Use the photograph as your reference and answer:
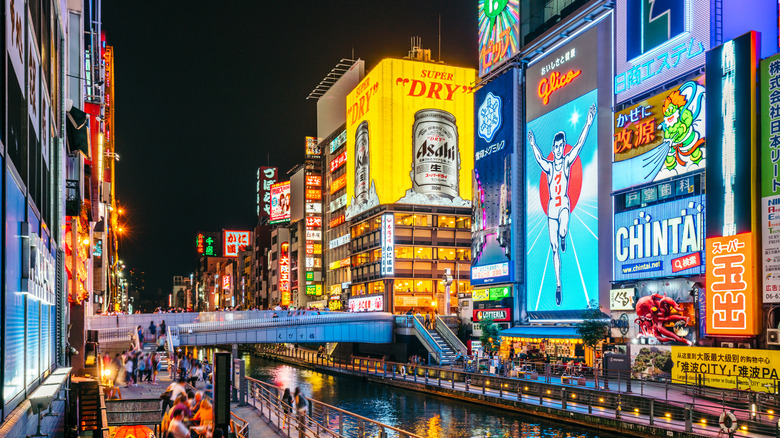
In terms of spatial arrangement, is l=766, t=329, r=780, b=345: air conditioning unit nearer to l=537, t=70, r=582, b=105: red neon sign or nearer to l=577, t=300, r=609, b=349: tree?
l=577, t=300, r=609, b=349: tree

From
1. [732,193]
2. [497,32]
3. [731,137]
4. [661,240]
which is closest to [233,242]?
[497,32]

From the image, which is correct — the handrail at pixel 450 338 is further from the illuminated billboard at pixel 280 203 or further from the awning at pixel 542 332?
the illuminated billboard at pixel 280 203

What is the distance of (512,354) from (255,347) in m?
61.8

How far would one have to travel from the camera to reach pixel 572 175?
55406 millimetres

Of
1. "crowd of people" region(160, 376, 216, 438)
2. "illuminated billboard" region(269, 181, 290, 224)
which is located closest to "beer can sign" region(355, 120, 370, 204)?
"illuminated billboard" region(269, 181, 290, 224)

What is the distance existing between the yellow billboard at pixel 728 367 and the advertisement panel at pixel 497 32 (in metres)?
38.3

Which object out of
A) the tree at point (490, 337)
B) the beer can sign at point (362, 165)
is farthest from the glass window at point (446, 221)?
the tree at point (490, 337)

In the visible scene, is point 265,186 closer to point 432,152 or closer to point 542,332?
point 432,152

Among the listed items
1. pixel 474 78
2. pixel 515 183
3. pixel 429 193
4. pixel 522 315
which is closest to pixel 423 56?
pixel 474 78

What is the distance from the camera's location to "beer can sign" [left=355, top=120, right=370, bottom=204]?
96.9m

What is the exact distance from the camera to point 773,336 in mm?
33000

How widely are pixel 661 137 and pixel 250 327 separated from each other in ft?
104

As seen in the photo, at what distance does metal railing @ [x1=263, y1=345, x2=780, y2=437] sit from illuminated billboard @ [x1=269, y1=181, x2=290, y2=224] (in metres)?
88.7

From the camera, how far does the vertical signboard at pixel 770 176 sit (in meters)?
33.5
